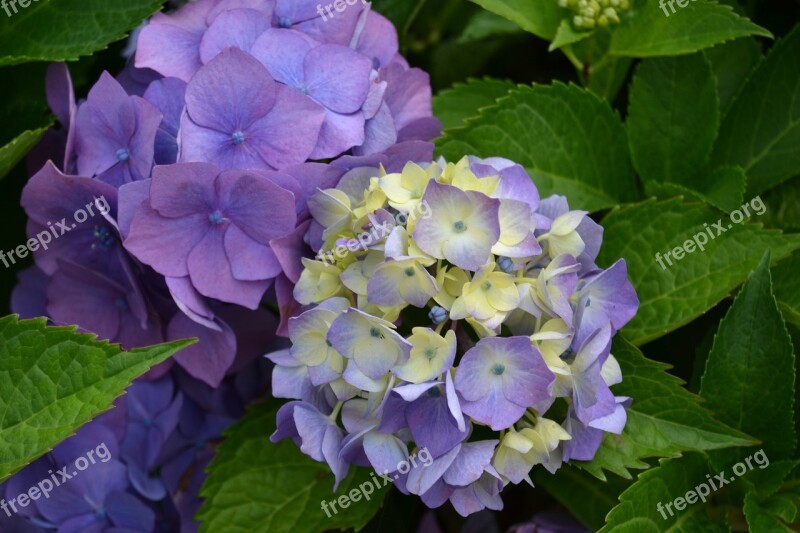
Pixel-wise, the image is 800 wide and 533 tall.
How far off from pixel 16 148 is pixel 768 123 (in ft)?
2.53

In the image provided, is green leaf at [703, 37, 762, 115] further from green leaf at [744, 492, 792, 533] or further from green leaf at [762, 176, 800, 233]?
green leaf at [744, 492, 792, 533]

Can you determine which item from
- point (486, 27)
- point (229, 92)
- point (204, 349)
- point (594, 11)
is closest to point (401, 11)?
point (486, 27)

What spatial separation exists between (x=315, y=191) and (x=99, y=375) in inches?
9.3

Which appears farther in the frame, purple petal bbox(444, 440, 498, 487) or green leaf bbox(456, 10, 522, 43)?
green leaf bbox(456, 10, 522, 43)

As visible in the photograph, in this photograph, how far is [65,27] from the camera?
937mm

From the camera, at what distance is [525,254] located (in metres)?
0.74

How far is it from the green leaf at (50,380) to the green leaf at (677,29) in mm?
558

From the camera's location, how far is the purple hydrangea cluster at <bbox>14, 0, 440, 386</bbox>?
81 cm

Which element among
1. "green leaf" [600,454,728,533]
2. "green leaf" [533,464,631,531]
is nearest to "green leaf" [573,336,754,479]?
"green leaf" [600,454,728,533]

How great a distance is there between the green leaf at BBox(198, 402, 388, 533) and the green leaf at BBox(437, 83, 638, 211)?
A: 339 mm

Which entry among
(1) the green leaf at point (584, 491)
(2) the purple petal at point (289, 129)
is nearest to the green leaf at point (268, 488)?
(1) the green leaf at point (584, 491)

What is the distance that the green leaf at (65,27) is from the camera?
900 millimetres

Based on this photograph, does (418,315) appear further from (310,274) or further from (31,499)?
(31,499)

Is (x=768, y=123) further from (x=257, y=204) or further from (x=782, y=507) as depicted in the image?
(x=257, y=204)
